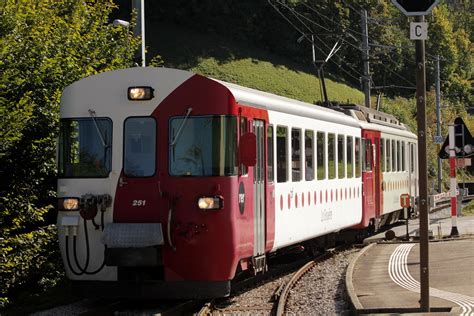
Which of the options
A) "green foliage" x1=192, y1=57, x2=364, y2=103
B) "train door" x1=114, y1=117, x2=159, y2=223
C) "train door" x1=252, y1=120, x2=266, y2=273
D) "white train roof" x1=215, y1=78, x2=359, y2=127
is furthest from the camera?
"green foliage" x1=192, y1=57, x2=364, y2=103

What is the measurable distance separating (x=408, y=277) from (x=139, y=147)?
5.21 m

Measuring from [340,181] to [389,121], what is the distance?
8321mm

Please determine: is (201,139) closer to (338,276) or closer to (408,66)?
(338,276)

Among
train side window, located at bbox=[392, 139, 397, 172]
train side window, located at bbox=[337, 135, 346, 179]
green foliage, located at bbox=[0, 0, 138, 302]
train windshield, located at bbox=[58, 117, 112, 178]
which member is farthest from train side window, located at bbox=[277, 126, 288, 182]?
train side window, located at bbox=[392, 139, 397, 172]

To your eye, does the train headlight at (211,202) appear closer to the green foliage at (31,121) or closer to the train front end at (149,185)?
the train front end at (149,185)

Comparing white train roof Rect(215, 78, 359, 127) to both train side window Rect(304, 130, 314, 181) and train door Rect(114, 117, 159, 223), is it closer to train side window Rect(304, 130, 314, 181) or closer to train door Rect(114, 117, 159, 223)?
train side window Rect(304, 130, 314, 181)

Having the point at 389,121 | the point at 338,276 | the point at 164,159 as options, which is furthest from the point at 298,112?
the point at 389,121

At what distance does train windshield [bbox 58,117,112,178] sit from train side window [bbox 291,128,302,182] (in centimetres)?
362

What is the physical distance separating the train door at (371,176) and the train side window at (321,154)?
4113 mm

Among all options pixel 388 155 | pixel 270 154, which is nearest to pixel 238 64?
pixel 388 155

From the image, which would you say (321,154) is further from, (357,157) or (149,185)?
(149,185)

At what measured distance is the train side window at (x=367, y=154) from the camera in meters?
20.1

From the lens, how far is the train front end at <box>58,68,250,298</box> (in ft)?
35.6

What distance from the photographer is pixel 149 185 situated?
1102cm
